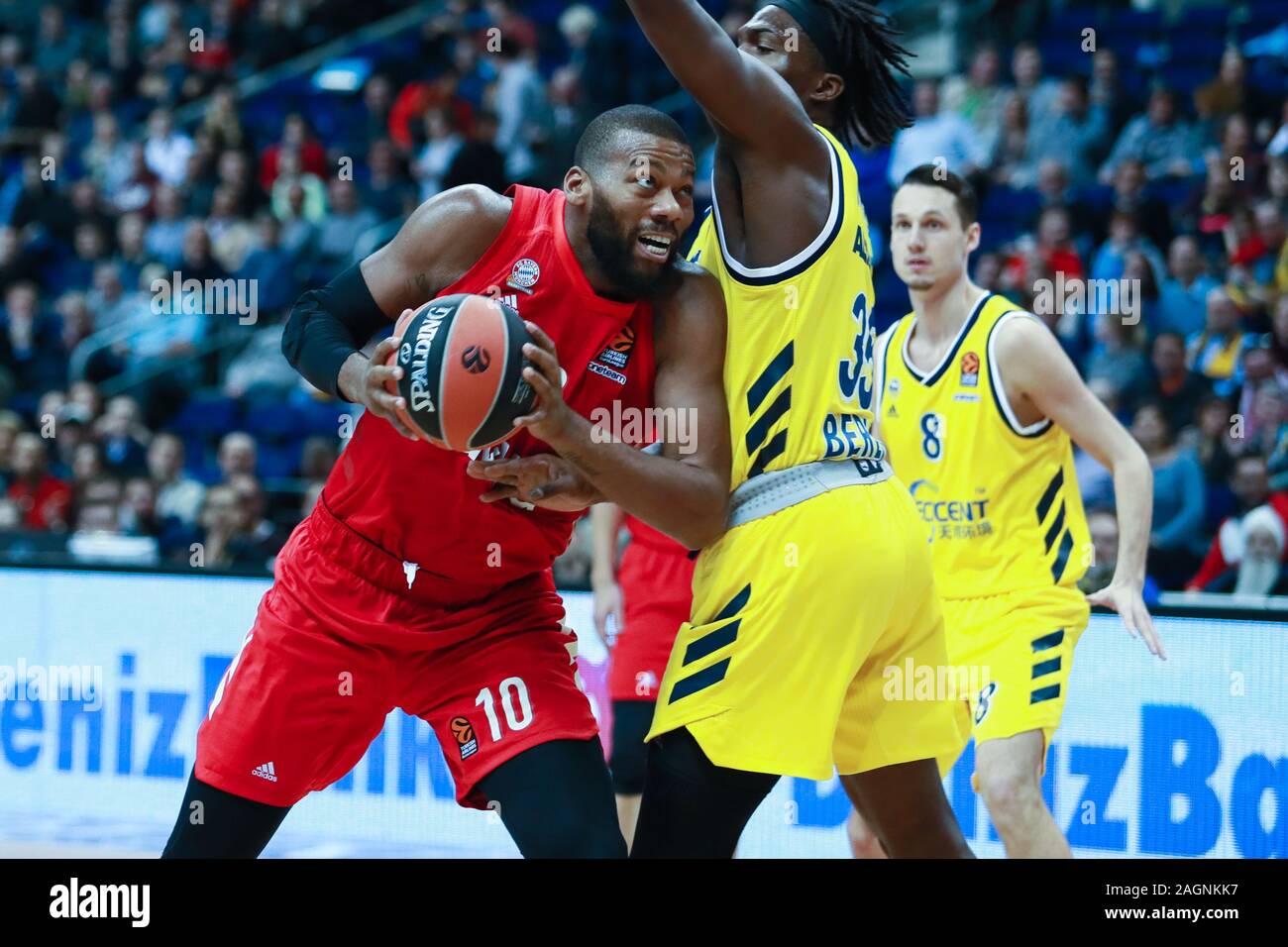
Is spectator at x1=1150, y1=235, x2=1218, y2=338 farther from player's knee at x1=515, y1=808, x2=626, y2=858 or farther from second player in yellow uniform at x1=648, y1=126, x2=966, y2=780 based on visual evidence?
player's knee at x1=515, y1=808, x2=626, y2=858

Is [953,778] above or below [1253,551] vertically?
below

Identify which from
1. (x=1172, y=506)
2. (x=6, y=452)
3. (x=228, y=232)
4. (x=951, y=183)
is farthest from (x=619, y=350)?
(x=228, y=232)

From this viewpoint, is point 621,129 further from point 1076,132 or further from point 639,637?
point 1076,132

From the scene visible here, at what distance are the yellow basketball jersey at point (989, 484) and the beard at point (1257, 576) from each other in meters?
2.99

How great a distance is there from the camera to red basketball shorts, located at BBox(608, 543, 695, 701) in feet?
18.1

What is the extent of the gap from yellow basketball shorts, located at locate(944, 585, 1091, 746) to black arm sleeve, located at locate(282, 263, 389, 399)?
6.95 ft

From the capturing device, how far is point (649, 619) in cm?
561

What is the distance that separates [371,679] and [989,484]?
2185mm

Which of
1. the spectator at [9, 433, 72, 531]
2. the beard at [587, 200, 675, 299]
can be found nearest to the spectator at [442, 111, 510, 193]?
the spectator at [9, 433, 72, 531]
